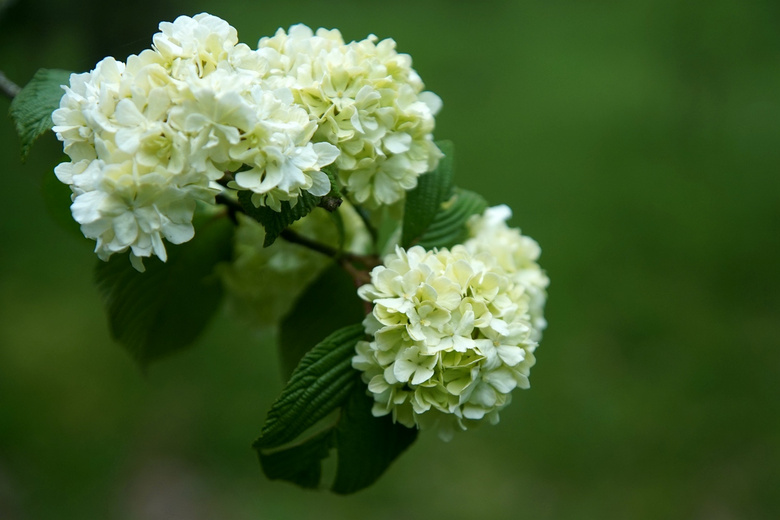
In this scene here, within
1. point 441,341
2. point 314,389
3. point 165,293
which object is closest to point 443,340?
point 441,341

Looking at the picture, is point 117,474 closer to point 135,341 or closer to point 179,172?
point 135,341

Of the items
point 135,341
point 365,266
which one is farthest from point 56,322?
point 365,266

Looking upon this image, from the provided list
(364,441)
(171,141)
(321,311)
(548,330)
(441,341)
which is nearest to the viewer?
(171,141)

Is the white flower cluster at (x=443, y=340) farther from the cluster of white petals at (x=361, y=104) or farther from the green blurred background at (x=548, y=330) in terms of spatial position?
the green blurred background at (x=548, y=330)

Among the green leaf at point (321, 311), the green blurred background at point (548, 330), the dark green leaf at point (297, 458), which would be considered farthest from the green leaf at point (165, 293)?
the green blurred background at point (548, 330)

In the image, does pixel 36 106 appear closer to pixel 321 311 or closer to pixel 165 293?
pixel 165 293

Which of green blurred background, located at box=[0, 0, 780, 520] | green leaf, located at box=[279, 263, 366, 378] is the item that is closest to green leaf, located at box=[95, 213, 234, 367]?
green leaf, located at box=[279, 263, 366, 378]

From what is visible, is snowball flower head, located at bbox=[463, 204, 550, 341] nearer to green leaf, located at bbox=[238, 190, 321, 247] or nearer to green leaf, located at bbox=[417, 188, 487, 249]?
green leaf, located at bbox=[417, 188, 487, 249]
